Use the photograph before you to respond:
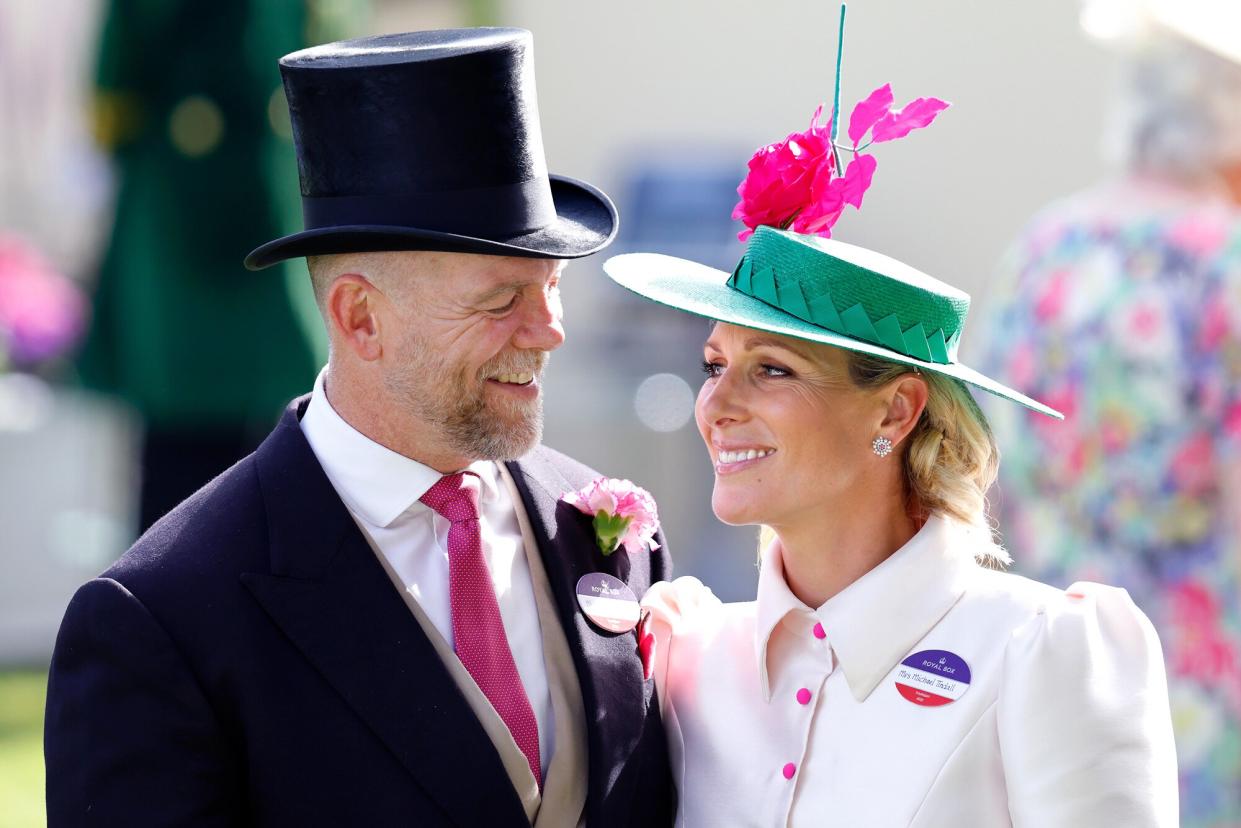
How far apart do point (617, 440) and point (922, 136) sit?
9.76 feet

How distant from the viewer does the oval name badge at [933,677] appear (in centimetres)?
253

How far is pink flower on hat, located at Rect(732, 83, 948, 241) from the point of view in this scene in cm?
271

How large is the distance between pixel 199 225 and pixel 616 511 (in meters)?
2.68

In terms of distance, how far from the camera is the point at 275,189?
5152 millimetres

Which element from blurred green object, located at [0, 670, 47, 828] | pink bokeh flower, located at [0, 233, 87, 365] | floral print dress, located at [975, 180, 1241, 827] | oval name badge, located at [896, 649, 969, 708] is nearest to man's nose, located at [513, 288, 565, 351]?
oval name badge, located at [896, 649, 969, 708]

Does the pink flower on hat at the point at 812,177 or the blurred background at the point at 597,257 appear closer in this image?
the pink flower on hat at the point at 812,177

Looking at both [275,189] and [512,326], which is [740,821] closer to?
[512,326]

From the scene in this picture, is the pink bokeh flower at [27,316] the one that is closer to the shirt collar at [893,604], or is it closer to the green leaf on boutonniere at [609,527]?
the green leaf on boutonniere at [609,527]

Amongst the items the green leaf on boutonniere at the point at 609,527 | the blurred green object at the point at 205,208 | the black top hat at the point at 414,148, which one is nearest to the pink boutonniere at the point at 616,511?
the green leaf on boutonniere at the point at 609,527

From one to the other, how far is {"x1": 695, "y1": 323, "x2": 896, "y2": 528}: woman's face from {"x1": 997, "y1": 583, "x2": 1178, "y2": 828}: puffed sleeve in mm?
410

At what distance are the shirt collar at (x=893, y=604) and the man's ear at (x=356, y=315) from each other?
0.83 meters

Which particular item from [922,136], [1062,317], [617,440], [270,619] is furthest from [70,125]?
[270,619]

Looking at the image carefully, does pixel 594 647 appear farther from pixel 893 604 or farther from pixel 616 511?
pixel 893 604

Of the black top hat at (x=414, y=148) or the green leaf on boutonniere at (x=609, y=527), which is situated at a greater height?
the black top hat at (x=414, y=148)
